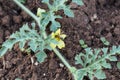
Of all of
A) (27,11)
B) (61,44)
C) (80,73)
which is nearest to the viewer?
(80,73)

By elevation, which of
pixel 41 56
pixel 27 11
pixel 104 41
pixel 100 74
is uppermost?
pixel 27 11

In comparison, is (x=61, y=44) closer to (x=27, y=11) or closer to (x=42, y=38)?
(x=42, y=38)

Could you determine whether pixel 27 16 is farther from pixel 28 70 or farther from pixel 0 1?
pixel 28 70

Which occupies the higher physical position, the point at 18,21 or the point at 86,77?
the point at 18,21

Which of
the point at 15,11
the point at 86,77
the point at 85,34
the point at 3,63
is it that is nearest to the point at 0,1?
the point at 15,11

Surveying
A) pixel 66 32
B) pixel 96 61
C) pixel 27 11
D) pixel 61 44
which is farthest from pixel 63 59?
pixel 27 11

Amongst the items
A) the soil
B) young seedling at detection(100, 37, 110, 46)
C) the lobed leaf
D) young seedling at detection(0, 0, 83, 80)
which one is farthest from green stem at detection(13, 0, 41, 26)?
young seedling at detection(100, 37, 110, 46)

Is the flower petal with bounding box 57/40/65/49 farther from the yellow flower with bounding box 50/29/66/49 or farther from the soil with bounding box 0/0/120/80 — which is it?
the soil with bounding box 0/0/120/80

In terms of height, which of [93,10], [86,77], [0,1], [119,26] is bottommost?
[86,77]
